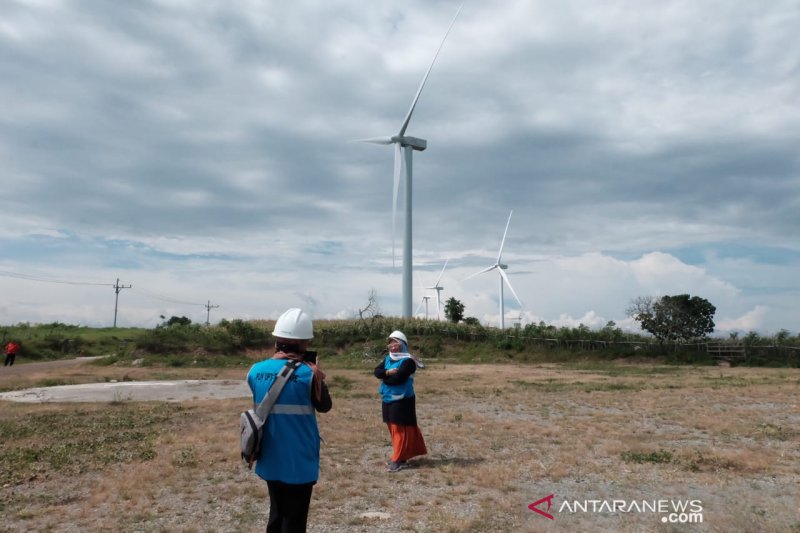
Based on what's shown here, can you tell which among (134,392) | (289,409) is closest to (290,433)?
(289,409)

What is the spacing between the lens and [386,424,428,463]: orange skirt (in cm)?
826

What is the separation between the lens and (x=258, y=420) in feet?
13.0

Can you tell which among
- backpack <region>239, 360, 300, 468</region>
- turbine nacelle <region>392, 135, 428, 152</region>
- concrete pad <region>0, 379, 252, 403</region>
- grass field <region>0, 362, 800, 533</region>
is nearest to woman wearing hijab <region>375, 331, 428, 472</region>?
grass field <region>0, 362, 800, 533</region>

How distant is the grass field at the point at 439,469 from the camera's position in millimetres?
6023

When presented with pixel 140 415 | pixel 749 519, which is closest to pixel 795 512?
pixel 749 519

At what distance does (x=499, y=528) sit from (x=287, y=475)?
104 inches

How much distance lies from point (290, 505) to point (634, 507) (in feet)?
13.4

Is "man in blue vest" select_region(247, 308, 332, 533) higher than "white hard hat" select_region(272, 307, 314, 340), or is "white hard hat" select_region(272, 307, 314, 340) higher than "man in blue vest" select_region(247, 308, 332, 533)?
"white hard hat" select_region(272, 307, 314, 340)

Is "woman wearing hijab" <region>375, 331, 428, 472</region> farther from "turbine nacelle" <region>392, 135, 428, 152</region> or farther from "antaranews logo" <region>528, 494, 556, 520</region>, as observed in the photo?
"turbine nacelle" <region>392, 135, 428, 152</region>

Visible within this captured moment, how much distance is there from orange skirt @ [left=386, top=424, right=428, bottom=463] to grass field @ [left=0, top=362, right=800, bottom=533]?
22 centimetres

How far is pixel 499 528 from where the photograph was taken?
5.70m

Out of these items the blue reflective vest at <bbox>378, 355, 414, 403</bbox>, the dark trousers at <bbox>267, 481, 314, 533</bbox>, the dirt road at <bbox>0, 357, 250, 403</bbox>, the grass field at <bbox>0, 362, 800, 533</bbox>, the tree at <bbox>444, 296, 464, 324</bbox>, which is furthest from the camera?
the tree at <bbox>444, 296, 464, 324</bbox>

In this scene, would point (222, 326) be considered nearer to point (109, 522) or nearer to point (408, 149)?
point (408, 149)

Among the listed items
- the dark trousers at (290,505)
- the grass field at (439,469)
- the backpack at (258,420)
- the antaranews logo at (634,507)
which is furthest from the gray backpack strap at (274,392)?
the antaranews logo at (634,507)
